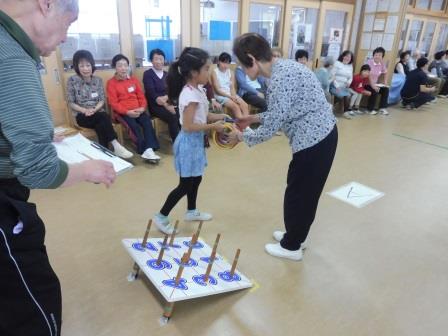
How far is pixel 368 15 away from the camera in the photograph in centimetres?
652

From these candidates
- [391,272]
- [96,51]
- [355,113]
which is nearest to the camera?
[391,272]

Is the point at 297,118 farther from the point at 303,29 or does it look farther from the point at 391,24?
the point at 391,24

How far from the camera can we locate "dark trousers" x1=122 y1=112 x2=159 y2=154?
3504 millimetres

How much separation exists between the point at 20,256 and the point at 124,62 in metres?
3.04

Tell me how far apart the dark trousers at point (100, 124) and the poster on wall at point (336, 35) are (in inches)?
190

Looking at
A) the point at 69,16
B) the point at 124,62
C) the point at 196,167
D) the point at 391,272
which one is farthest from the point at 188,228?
the point at 124,62

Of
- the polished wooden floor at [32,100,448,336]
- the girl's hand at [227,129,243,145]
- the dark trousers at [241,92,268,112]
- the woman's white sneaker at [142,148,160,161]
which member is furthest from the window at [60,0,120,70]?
the girl's hand at [227,129,243,145]

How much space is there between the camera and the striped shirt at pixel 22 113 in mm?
706

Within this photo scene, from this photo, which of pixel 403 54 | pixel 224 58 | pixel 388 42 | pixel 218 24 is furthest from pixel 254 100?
pixel 403 54

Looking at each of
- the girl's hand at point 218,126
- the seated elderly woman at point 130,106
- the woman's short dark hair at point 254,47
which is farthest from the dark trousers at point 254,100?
the woman's short dark hair at point 254,47

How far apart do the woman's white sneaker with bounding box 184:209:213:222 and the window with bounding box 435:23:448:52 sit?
936 cm

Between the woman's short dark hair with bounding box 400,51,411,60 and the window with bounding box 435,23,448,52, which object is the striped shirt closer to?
the woman's short dark hair with bounding box 400,51,411,60

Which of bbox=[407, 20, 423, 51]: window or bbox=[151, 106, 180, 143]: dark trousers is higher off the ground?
bbox=[407, 20, 423, 51]: window

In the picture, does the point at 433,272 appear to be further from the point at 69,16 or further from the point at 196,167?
the point at 69,16
